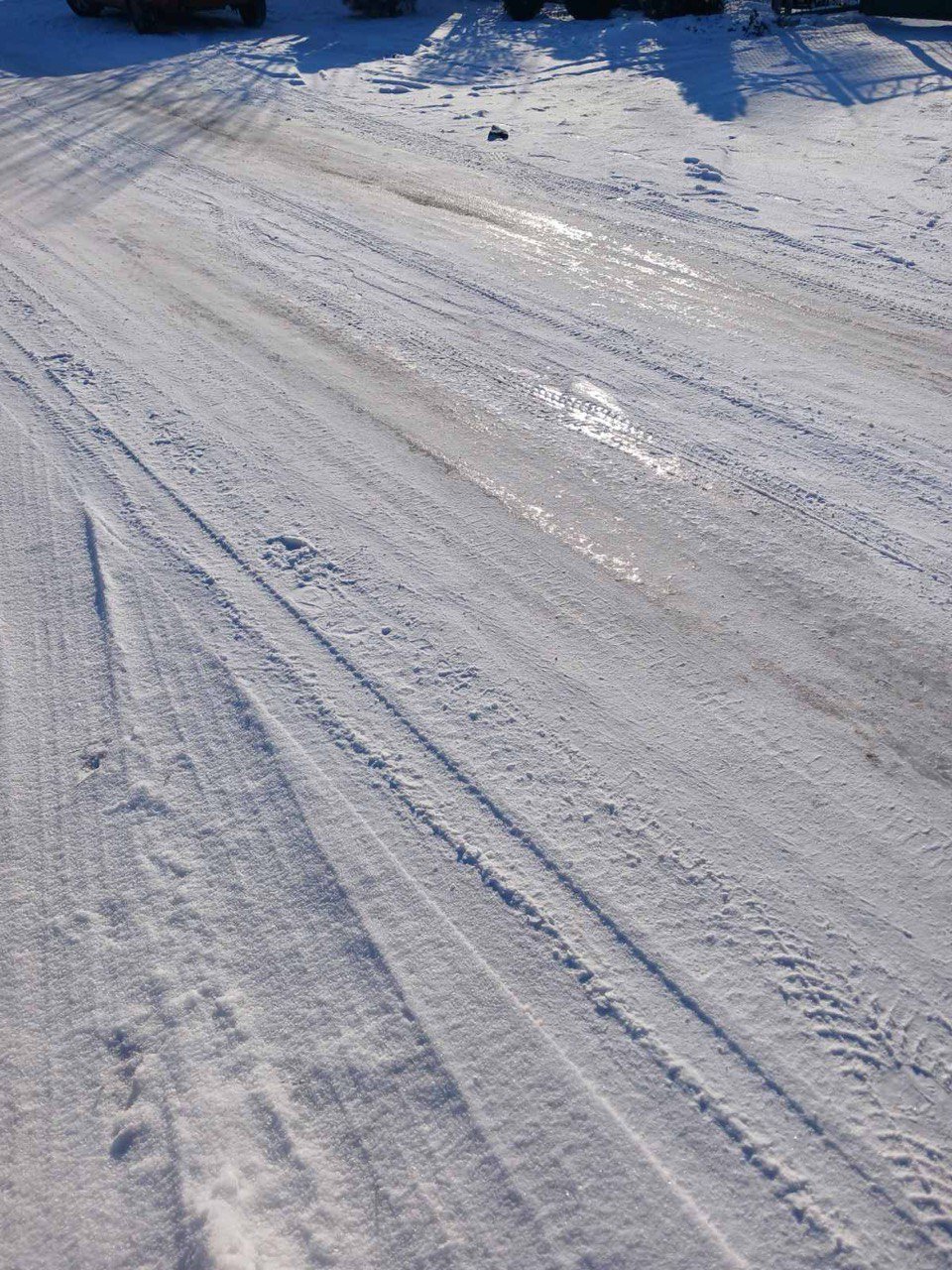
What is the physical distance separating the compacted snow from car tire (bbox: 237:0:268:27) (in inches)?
454

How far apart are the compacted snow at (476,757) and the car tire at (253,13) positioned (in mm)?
11531

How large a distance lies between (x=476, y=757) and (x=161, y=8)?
1615 centimetres

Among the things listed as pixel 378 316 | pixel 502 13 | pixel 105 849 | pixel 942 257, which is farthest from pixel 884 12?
pixel 105 849

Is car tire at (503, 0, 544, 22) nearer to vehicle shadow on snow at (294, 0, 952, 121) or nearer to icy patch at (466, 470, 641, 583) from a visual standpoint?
vehicle shadow on snow at (294, 0, 952, 121)

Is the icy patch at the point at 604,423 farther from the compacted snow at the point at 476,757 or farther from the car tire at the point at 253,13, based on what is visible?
the car tire at the point at 253,13

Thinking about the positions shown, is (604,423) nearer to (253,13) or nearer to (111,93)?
(111,93)

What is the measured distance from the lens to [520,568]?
3479 mm

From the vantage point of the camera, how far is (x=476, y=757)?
274 cm

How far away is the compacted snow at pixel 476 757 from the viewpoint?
1908mm

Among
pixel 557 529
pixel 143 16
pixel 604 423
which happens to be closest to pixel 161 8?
pixel 143 16

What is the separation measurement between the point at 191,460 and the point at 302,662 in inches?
57.9

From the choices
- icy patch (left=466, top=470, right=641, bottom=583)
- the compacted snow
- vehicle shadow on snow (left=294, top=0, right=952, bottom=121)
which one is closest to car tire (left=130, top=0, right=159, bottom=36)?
vehicle shadow on snow (left=294, top=0, right=952, bottom=121)

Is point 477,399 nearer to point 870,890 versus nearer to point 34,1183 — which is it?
point 870,890

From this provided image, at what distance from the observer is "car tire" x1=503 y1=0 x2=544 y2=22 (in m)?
14.9
